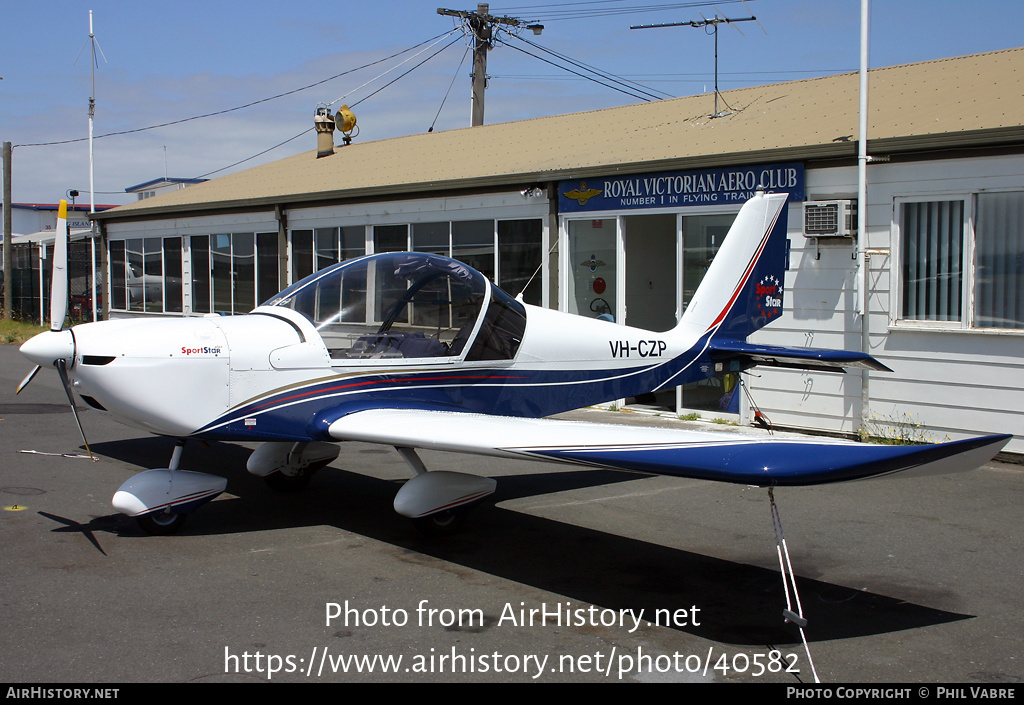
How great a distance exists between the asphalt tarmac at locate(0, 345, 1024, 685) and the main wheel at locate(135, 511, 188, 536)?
0.36 ft

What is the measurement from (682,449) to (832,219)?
609 cm

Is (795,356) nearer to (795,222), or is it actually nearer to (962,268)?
(962,268)

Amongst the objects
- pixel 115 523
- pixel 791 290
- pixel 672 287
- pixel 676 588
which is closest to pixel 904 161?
pixel 791 290

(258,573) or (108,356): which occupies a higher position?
(108,356)

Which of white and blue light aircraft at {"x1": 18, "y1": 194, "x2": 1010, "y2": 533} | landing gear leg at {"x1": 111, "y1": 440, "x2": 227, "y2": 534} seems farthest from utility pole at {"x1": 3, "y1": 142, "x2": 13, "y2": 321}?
landing gear leg at {"x1": 111, "y1": 440, "x2": 227, "y2": 534}

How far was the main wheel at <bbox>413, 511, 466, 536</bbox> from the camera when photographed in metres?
5.73

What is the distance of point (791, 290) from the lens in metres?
9.87

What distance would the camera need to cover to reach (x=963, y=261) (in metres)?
8.74

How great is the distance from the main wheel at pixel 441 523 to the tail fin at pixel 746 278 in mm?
3097

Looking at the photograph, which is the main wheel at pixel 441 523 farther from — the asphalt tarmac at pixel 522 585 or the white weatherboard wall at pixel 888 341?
the white weatherboard wall at pixel 888 341

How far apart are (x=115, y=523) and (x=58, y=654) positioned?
2.34 m

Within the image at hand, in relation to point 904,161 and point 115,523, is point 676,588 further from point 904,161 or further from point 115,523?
point 904,161

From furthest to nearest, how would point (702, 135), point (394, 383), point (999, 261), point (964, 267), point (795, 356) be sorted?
point (702, 135), point (964, 267), point (999, 261), point (795, 356), point (394, 383)

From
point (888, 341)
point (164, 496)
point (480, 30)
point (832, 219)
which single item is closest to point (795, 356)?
point (888, 341)
